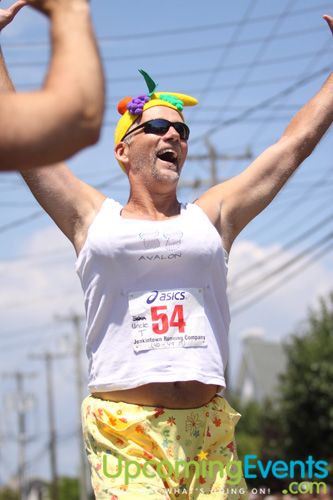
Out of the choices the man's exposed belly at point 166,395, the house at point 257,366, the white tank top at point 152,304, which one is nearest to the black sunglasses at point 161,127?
the white tank top at point 152,304

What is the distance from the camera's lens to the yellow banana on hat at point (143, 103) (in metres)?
4.59

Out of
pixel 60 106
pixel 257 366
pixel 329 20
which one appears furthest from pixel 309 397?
pixel 257 366

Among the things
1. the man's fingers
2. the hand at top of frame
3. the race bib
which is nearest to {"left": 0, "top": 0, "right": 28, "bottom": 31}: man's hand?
the man's fingers

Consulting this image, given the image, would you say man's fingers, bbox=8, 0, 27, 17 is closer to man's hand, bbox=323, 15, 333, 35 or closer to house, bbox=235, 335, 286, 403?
man's hand, bbox=323, 15, 333, 35

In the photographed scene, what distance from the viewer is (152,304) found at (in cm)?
401

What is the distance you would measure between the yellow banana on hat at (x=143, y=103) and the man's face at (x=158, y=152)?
0.12 feet

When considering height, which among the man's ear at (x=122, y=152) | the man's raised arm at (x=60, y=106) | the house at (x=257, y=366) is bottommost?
the house at (x=257, y=366)

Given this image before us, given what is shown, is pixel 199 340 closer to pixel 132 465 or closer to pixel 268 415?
pixel 132 465

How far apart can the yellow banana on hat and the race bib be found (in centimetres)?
90

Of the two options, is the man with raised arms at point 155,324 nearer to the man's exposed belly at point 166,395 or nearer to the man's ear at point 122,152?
the man's exposed belly at point 166,395

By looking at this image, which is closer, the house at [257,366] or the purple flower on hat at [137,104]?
the purple flower on hat at [137,104]

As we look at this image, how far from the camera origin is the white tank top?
13.1 feet

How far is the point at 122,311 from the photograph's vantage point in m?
4.06

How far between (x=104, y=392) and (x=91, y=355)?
7.7 inches
